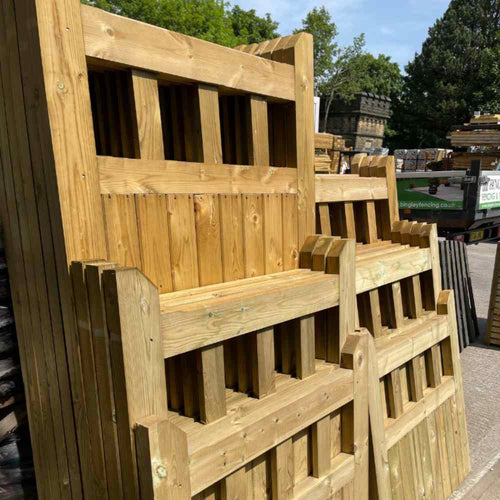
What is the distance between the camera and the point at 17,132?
1648mm

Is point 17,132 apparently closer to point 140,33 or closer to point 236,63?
point 140,33

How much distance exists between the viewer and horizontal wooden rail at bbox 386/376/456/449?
2.75m

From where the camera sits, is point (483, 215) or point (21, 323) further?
point (483, 215)

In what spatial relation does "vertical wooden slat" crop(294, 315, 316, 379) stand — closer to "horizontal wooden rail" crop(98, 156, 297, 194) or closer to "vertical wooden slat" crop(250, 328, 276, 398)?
"vertical wooden slat" crop(250, 328, 276, 398)

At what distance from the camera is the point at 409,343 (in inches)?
113

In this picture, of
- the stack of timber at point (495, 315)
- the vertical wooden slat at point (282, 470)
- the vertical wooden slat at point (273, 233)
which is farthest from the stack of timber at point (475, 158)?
the vertical wooden slat at point (282, 470)

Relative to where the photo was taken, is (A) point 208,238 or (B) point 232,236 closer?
(A) point 208,238

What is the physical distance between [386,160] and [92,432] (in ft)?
8.74

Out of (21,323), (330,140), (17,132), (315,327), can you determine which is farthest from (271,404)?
(330,140)

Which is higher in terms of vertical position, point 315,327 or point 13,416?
point 315,327

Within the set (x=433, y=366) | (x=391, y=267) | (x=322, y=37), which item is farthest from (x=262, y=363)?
(x=322, y=37)

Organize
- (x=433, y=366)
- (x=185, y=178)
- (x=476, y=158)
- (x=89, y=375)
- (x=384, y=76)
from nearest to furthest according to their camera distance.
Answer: (x=89, y=375) < (x=185, y=178) < (x=433, y=366) < (x=476, y=158) < (x=384, y=76)

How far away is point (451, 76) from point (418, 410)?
40.6m

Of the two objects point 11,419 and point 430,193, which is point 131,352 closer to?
point 11,419
